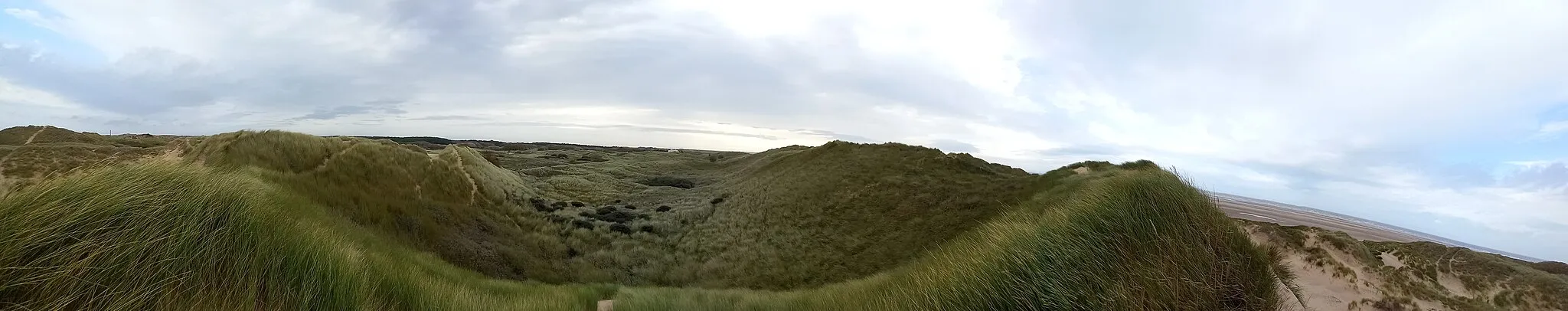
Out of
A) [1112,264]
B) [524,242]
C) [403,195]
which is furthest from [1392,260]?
[403,195]

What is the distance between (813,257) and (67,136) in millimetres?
26959

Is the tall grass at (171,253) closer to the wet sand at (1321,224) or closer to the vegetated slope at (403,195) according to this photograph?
the vegetated slope at (403,195)

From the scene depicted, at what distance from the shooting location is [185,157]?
12.4m

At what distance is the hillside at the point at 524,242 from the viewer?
4.01 m

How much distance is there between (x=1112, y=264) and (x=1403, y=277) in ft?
55.6

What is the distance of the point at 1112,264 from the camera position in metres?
4.80

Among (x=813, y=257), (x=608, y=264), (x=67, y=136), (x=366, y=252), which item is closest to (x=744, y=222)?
(x=813, y=257)

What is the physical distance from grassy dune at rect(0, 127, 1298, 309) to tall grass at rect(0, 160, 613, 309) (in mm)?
14

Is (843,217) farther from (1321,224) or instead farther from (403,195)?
(1321,224)

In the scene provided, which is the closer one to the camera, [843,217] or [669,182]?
[843,217]

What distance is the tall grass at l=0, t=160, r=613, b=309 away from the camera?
358cm

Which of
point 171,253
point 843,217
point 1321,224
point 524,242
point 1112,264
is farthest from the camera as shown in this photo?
point 1321,224

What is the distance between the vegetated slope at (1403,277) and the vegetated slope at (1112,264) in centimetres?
1100

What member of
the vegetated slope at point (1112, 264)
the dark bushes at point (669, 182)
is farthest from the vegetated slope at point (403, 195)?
the dark bushes at point (669, 182)
